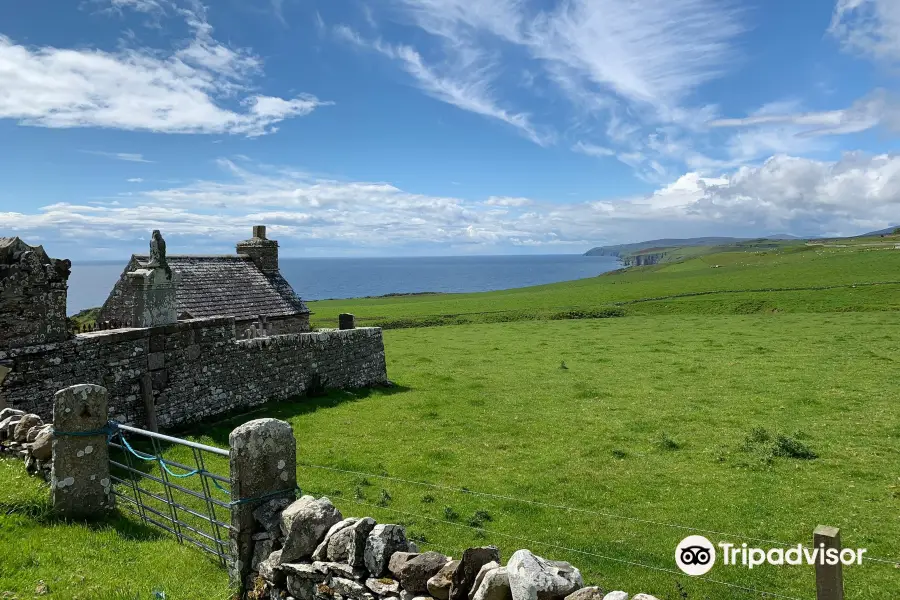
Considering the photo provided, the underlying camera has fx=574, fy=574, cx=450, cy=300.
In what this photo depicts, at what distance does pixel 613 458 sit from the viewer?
1328cm

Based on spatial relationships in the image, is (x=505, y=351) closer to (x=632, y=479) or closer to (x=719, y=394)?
(x=719, y=394)

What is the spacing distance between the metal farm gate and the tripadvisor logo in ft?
20.5

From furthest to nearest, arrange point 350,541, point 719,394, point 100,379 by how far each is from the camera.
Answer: point 719,394 < point 100,379 < point 350,541

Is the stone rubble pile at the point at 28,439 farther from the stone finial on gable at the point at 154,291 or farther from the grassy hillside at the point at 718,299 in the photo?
the grassy hillside at the point at 718,299

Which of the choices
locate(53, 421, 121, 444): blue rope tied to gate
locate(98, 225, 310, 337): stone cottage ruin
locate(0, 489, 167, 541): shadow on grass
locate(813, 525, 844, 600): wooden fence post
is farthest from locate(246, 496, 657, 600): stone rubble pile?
locate(98, 225, 310, 337): stone cottage ruin

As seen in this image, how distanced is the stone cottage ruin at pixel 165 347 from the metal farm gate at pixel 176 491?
1554mm

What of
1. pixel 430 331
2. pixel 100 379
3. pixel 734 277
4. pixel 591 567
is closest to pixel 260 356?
pixel 100 379

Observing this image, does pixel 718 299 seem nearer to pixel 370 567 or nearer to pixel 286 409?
pixel 286 409

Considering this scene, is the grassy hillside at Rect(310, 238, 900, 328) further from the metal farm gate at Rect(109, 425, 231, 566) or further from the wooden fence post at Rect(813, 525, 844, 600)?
the wooden fence post at Rect(813, 525, 844, 600)

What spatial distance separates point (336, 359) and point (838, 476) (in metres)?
14.8

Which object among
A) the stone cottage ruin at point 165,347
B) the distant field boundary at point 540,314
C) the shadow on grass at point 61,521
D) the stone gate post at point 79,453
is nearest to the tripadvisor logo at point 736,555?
the shadow on grass at point 61,521

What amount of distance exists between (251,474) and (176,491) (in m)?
5.40

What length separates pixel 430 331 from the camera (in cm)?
4272

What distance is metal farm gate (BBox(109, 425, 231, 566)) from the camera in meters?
6.79
